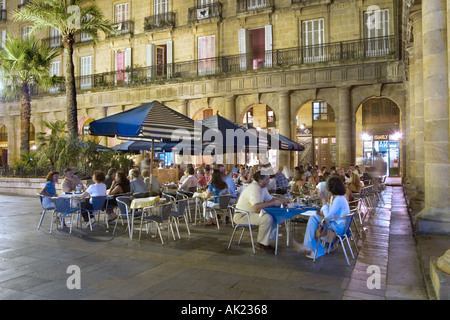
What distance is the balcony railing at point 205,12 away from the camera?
825 inches

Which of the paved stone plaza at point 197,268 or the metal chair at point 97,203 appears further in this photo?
the metal chair at point 97,203

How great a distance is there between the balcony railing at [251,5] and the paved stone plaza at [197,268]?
15.7 m

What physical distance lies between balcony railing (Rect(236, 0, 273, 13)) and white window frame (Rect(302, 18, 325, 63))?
231cm

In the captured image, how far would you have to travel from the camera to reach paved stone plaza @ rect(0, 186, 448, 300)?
4234 millimetres

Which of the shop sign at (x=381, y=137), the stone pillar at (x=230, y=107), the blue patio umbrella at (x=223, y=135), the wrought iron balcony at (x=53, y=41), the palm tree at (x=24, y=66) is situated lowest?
the blue patio umbrella at (x=223, y=135)

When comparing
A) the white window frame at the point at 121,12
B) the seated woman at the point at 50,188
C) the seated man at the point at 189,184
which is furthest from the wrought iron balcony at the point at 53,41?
the seated woman at the point at 50,188

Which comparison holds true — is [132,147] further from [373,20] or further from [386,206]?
[373,20]

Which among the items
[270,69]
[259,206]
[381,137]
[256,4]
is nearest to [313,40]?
[270,69]

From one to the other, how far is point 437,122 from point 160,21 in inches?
763

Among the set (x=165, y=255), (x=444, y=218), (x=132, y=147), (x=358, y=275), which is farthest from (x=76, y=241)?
(x=132, y=147)

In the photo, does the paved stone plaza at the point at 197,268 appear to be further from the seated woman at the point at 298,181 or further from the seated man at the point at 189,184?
the seated man at the point at 189,184

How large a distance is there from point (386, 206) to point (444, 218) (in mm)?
4973

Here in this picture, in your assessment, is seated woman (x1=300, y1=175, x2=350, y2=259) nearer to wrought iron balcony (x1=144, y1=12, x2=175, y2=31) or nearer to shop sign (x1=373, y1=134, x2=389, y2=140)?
wrought iron balcony (x1=144, y1=12, x2=175, y2=31)

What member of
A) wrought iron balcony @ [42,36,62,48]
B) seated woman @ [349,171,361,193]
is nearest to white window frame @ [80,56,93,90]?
wrought iron balcony @ [42,36,62,48]
